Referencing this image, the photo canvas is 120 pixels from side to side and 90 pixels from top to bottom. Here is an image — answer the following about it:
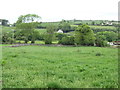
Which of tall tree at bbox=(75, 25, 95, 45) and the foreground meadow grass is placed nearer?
the foreground meadow grass

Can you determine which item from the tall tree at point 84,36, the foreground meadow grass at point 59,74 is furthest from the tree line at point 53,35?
the foreground meadow grass at point 59,74

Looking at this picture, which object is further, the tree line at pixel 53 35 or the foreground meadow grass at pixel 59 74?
the tree line at pixel 53 35

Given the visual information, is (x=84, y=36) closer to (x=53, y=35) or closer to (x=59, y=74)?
(x=53, y=35)

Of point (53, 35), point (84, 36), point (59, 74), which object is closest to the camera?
point (59, 74)

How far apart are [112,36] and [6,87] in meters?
75.9

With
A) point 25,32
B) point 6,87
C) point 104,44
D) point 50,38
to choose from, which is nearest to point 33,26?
point 25,32

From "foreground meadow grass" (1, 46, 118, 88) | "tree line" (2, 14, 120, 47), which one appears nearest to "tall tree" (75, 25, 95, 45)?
"tree line" (2, 14, 120, 47)

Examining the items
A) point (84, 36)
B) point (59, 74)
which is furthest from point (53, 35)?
point (59, 74)

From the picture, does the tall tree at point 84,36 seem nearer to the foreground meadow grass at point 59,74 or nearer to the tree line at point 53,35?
the tree line at point 53,35

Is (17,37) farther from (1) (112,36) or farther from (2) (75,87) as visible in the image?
(2) (75,87)

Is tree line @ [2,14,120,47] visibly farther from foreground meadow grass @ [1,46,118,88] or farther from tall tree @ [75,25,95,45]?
foreground meadow grass @ [1,46,118,88]

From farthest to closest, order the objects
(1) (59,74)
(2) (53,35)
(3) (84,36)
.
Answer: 1. (2) (53,35)
2. (3) (84,36)
3. (1) (59,74)

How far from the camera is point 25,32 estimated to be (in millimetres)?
69438

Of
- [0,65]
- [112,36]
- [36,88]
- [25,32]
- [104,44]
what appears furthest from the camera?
[112,36]
